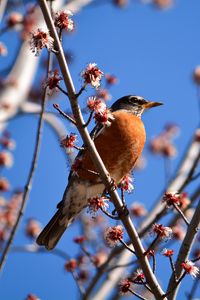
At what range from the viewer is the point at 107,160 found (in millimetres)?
4270

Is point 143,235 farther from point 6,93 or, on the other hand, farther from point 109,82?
point 6,93

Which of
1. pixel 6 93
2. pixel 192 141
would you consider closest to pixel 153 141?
pixel 192 141

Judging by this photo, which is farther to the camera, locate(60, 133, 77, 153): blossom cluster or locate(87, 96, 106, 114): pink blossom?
locate(60, 133, 77, 153): blossom cluster

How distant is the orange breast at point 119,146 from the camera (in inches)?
168

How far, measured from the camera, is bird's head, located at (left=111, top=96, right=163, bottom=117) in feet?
16.9

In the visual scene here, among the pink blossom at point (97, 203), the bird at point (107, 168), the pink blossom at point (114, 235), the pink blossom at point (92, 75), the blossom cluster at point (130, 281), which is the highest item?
the bird at point (107, 168)

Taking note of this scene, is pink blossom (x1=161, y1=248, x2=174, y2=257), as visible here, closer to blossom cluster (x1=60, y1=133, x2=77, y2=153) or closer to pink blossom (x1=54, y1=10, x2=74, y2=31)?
blossom cluster (x1=60, y1=133, x2=77, y2=153)

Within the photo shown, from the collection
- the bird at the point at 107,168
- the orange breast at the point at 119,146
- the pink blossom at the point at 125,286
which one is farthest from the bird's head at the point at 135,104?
the pink blossom at the point at 125,286

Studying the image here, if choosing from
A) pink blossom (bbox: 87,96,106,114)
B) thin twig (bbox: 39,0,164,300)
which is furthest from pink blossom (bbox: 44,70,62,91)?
pink blossom (bbox: 87,96,106,114)

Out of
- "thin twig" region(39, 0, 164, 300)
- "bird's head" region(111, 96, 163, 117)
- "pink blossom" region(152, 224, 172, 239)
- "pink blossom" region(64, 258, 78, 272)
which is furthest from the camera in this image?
"bird's head" region(111, 96, 163, 117)

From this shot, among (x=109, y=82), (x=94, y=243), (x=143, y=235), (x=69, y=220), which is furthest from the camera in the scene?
(x=94, y=243)

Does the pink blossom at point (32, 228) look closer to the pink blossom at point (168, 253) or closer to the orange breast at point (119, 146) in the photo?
the orange breast at point (119, 146)

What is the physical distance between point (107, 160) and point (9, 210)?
7.43 feet

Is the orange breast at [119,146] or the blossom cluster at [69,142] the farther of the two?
the orange breast at [119,146]
